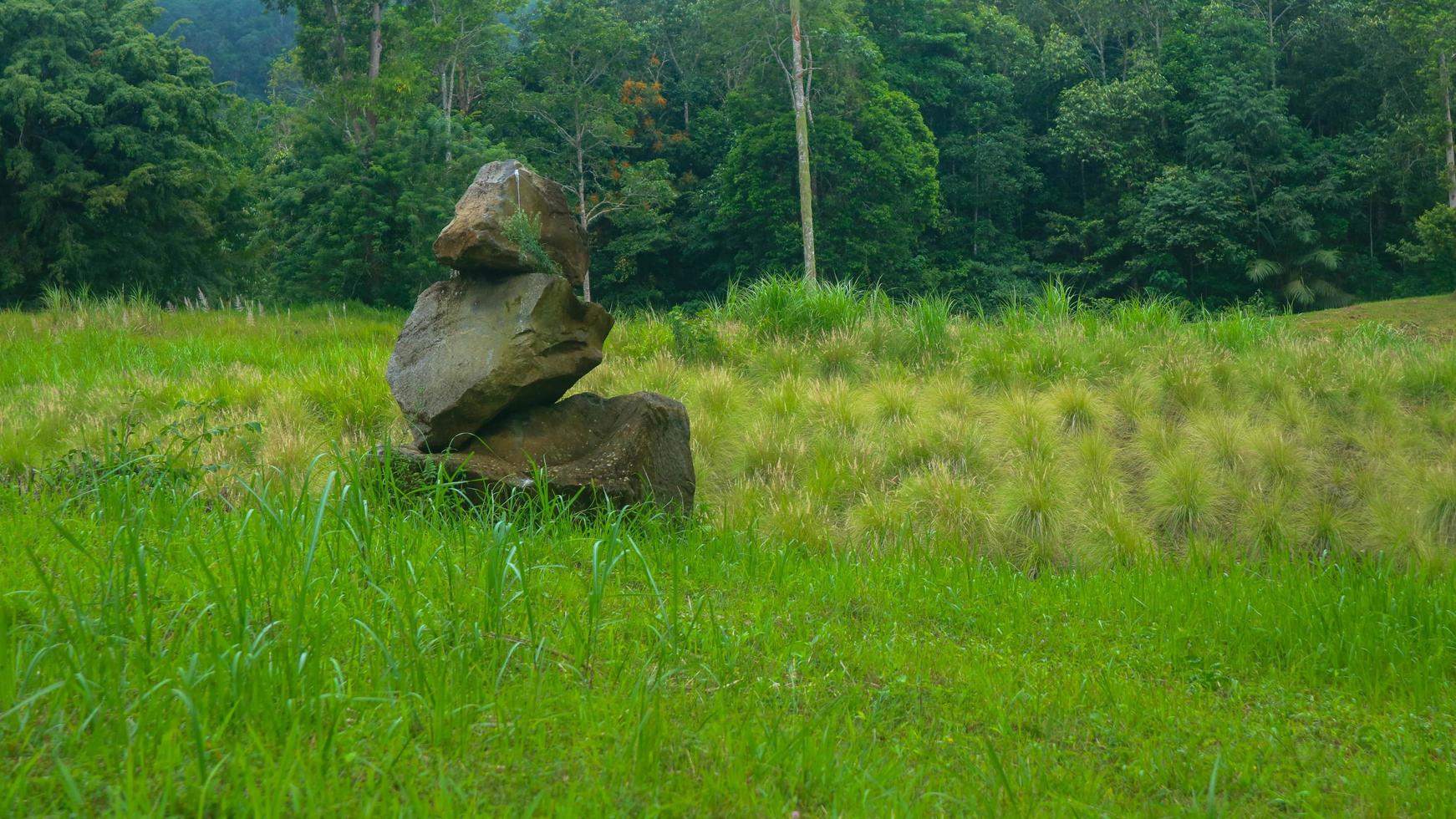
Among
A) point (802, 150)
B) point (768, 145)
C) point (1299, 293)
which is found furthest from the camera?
point (1299, 293)

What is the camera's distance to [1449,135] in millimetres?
25047

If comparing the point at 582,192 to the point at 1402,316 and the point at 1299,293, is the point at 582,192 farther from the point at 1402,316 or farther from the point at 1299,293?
the point at 1402,316

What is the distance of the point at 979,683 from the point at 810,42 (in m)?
25.9

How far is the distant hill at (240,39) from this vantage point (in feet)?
172

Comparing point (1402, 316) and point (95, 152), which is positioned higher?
point (95, 152)

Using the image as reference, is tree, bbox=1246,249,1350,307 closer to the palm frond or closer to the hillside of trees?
the palm frond

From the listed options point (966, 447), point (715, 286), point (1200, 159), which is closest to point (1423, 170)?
point (1200, 159)

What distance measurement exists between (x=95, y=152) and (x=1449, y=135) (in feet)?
101

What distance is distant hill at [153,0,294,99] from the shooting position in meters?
52.3

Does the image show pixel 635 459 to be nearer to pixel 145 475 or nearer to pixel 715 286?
pixel 145 475

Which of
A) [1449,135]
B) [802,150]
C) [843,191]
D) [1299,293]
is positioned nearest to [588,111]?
[843,191]

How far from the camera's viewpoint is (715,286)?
30.1 meters

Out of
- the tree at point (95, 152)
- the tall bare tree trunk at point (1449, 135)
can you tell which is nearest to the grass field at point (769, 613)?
the tree at point (95, 152)

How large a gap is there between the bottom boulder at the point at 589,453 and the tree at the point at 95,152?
59.4 ft
